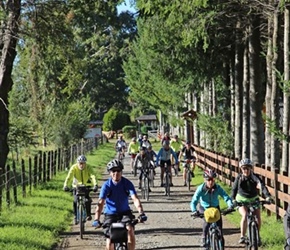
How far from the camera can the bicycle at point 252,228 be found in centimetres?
1093

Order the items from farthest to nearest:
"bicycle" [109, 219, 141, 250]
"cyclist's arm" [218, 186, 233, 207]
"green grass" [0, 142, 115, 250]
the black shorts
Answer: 1. "green grass" [0, 142, 115, 250]
2. "cyclist's arm" [218, 186, 233, 207]
3. the black shorts
4. "bicycle" [109, 219, 141, 250]

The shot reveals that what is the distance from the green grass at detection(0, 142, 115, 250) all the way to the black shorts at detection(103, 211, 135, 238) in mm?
2790

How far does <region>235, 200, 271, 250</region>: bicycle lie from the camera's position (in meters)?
10.9

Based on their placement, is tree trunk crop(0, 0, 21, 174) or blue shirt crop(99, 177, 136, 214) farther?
tree trunk crop(0, 0, 21, 174)

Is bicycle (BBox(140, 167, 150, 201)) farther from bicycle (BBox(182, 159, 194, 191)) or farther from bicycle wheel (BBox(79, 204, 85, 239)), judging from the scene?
bicycle wheel (BBox(79, 204, 85, 239))

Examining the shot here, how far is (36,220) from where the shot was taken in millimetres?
14844

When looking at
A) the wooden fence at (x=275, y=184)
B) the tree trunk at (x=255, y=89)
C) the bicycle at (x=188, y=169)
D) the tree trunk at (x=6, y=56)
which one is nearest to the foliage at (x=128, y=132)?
the bicycle at (x=188, y=169)

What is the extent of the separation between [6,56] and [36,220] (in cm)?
529

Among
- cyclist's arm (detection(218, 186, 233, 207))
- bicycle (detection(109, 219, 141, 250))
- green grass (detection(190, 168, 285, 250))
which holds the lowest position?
green grass (detection(190, 168, 285, 250))

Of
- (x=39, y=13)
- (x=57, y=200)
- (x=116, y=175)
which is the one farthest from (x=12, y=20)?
(x=116, y=175)

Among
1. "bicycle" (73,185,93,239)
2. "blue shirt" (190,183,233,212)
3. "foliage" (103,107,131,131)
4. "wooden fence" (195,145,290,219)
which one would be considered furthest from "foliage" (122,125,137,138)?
"blue shirt" (190,183,233,212)

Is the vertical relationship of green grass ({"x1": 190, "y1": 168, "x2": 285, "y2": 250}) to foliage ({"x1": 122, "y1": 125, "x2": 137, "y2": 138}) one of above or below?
below

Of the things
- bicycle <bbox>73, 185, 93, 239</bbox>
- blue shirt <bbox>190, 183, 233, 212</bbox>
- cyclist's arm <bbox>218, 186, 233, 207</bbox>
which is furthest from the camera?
bicycle <bbox>73, 185, 93, 239</bbox>

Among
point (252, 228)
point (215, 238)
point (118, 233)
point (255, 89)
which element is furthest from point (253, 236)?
point (255, 89)
